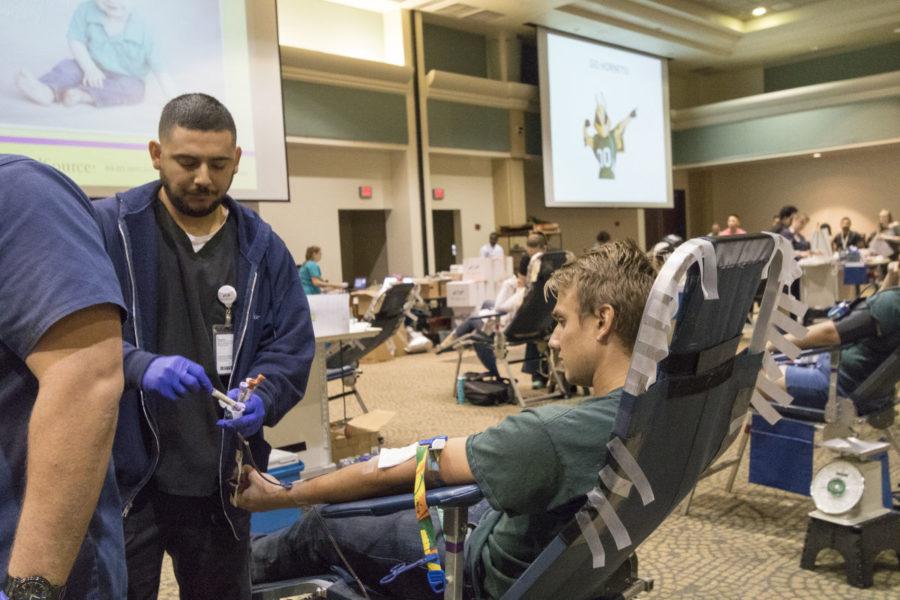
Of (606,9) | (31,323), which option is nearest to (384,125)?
(606,9)

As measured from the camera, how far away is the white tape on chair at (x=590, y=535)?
1199 millimetres

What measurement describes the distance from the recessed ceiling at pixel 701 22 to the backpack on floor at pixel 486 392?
6.33 meters

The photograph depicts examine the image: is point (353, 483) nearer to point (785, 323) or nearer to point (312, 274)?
point (785, 323)

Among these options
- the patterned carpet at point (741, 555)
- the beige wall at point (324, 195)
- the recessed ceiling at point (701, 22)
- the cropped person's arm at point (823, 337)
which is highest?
the recessed ceiling at point (701, 22)

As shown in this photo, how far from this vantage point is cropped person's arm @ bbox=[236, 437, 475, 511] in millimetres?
1283

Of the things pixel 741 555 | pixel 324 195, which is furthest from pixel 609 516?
pixel 324 195

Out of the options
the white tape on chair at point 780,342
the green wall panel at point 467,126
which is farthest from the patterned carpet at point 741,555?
the green wall panel at point 467,126

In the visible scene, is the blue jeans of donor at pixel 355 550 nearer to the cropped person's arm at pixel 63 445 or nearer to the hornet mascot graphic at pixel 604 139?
the cropped person's arm at pixel 63 445

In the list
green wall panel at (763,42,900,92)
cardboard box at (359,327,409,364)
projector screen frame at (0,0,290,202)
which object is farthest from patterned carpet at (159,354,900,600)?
green wall panel at (763,42,900,92)

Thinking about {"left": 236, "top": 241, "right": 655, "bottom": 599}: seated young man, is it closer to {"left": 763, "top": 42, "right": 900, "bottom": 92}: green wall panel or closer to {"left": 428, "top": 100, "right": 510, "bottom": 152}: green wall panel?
{"left": 428, "top": 100, "right": 510, "bottom": 152}: green wall panel

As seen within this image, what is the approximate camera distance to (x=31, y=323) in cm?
74

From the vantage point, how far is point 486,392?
5383 mm

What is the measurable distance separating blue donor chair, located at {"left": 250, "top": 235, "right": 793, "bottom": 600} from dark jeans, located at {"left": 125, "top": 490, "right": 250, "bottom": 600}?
26cm

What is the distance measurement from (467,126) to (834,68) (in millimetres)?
7993
